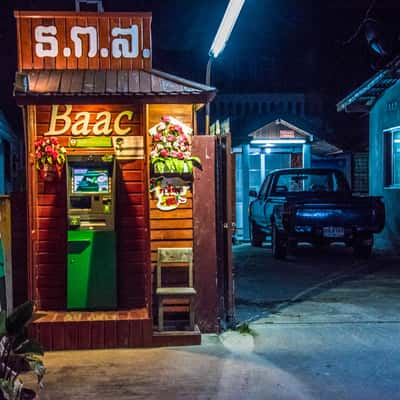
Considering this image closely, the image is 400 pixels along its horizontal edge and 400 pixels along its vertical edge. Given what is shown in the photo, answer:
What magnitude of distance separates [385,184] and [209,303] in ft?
29.9

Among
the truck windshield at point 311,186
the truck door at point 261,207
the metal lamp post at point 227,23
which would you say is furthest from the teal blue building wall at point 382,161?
the metal lamp post at point 227,23

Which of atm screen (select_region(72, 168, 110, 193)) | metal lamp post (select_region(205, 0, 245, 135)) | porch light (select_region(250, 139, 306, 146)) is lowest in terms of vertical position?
atm screen (select_region(72, 168, 110, 193))

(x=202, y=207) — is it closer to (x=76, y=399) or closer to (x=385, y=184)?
(x=76, y=399)

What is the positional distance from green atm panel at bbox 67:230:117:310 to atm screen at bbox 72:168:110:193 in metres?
0.48

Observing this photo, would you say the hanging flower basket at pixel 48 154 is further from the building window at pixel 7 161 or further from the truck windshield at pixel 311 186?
the building window at pixel 7 161

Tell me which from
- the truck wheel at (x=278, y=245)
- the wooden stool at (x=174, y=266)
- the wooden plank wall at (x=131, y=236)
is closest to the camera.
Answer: the wooden stool at (x=174, y=266)

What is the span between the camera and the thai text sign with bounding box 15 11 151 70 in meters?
7.12

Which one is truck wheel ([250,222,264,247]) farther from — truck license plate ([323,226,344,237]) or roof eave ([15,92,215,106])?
roof eave ([15,92,215,106])

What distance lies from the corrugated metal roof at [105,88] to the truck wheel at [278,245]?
703 centimetres

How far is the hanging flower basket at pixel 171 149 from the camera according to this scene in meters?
6.90

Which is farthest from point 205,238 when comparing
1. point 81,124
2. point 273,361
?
point 81,124

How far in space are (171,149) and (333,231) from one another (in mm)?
6530

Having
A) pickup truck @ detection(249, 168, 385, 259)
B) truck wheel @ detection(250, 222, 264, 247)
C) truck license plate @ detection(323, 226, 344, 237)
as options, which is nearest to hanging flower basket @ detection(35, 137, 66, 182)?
pickup truck @ detection(249, 168, 385, 259)

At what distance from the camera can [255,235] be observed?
1591cm
